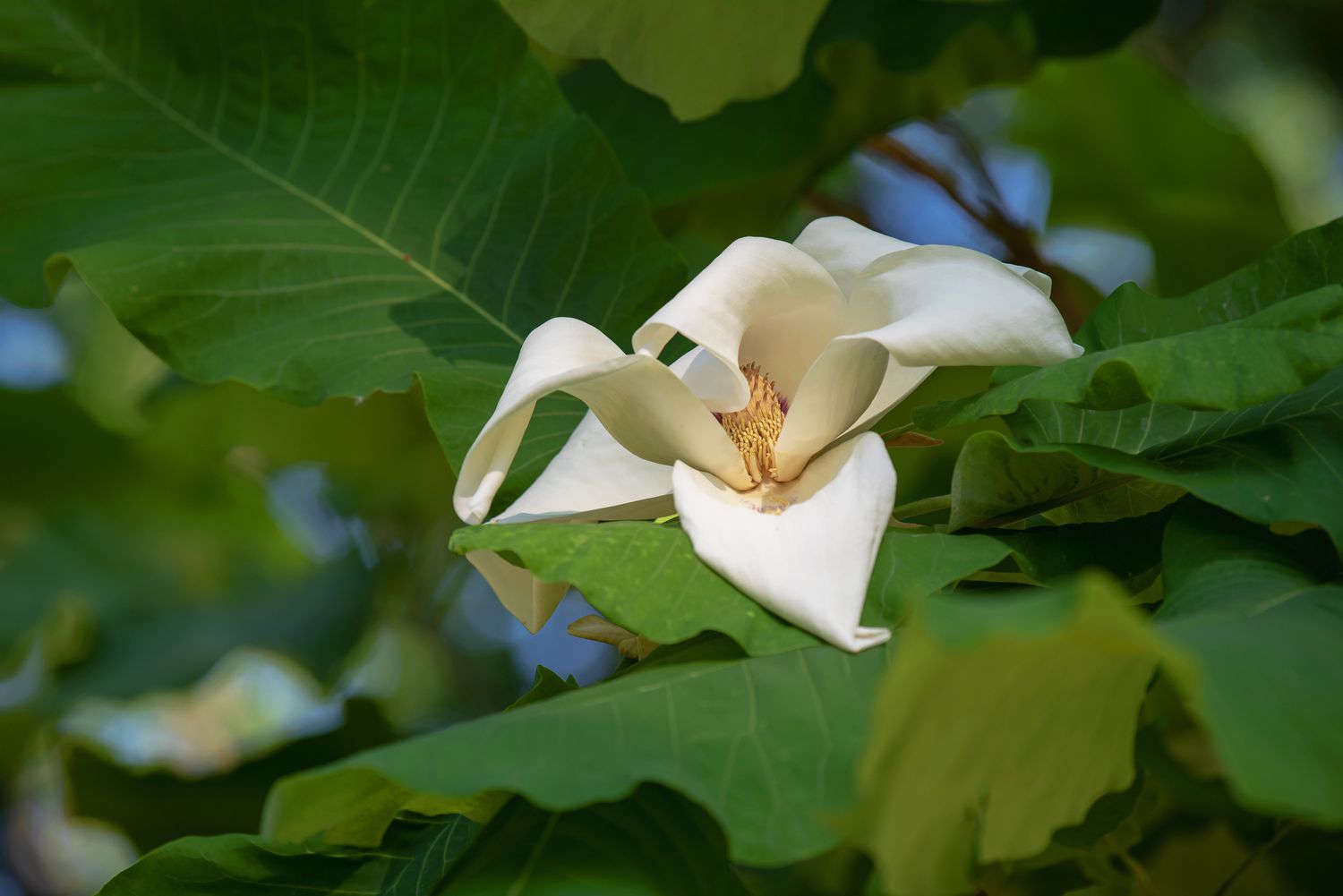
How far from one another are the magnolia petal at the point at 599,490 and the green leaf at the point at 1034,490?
159 mm

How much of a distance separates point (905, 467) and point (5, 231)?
2.68ft

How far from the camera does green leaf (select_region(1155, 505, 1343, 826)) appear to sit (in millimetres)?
367

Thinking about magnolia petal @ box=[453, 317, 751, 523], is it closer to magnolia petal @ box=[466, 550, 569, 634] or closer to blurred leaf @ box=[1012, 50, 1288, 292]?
magnolia petal @ box=[466, 550, 569, 634]

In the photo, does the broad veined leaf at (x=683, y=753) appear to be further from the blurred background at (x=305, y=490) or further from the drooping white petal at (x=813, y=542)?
the blurred background at (x=305, y=490)

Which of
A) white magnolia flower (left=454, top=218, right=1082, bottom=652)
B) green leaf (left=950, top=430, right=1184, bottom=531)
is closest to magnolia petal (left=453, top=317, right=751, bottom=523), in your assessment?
white magnolia flower (left=454, top=218, right=1082, bottom=652)

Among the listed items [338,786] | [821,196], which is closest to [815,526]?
[338,786]

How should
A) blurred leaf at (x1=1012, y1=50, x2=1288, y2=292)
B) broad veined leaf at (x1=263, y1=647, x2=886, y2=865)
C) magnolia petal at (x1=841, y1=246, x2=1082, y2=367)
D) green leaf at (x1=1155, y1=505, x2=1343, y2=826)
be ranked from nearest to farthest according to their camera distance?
green leaf at (x1=1155, y1=505, x2=1343, y2=826)
broad veined leaf at (x1=263, y1=647, x2=886, y2=865)
magnolia petal at (x1=841, y1=246, x2=1082, y2=367)
blurred leaf at (x1=1012, y1=50, x2=1288, y2=292)

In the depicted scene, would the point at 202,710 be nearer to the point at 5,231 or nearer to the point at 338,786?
the point at 5,231

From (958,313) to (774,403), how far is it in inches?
5.8

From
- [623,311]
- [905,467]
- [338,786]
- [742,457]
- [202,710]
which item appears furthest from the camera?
[202,710]

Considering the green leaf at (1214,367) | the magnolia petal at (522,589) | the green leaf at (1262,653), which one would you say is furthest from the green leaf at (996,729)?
the magnolia petal at (522,589)

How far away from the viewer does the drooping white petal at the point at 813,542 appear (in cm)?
54

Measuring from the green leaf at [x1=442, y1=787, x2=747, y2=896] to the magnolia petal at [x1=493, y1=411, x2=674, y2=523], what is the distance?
16 centimetres

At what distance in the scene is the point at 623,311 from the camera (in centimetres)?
89
